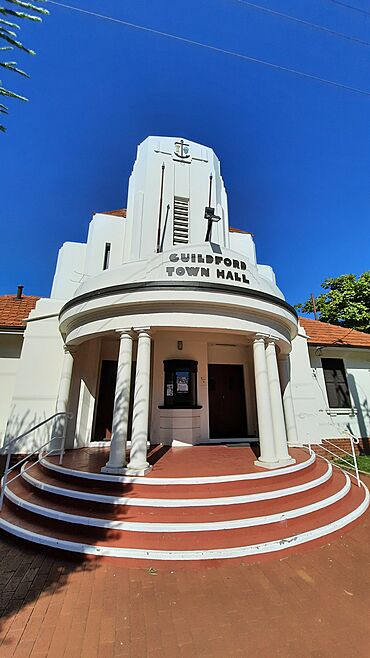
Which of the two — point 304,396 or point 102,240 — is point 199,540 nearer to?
point 304,396

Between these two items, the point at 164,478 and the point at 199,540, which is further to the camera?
the point at 164,478

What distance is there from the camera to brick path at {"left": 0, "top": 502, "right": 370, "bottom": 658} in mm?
2250

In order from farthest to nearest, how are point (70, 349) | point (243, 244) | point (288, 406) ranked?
point (243, 244)
point (288, 406)
point (70, 349)

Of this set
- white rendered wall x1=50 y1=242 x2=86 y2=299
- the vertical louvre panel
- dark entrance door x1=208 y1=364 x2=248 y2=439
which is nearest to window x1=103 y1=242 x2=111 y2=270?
white rendered wall x1=50 y1=242 x2=86 y2=299

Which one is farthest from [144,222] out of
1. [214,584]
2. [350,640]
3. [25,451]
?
[350,640]

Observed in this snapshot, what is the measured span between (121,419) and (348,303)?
67.3 ft

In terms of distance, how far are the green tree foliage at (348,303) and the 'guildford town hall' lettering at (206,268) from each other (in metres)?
16.7

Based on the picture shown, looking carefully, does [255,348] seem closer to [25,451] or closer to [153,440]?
[153,440]

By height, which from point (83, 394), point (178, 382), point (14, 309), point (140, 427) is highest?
point (14, 309)

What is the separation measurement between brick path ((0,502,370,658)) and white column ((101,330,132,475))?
4.96 feet

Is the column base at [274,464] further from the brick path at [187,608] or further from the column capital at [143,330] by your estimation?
the column capital at [143,330]

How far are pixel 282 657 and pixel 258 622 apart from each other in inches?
15.3

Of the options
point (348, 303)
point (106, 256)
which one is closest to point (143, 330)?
point (106, 256)

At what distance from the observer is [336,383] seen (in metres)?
11.1
